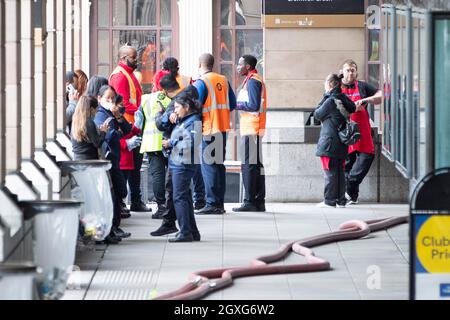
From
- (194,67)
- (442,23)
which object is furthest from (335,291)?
(194,67)

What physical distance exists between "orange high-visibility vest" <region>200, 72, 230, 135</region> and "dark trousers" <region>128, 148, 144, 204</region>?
92 cm

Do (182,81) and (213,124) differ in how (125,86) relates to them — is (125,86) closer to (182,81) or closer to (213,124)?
(182,81)

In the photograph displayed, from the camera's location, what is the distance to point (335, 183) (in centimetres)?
1941

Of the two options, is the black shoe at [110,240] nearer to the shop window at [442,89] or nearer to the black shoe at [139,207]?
the black shoe at [139,207]

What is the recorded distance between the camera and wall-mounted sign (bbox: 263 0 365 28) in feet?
77.6

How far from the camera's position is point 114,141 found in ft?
55.4

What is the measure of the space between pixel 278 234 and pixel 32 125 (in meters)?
3.54

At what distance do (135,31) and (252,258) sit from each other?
15492mm

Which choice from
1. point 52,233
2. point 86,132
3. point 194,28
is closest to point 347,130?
point 86,132

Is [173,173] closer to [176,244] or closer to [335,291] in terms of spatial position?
[176,244]

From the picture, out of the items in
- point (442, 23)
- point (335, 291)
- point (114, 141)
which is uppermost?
point (442, 23)

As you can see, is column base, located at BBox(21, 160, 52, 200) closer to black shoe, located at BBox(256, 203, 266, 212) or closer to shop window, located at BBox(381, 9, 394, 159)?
shop window, located at BBox(381, 9, 394, 159)

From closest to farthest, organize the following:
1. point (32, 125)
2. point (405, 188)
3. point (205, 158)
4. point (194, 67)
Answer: point (32, 125) → point (205, 158) → point (405, 188) → point (194, 67)

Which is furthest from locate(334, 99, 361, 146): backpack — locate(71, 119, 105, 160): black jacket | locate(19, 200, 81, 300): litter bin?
locate(19, 200, 81, 300): litter bin
